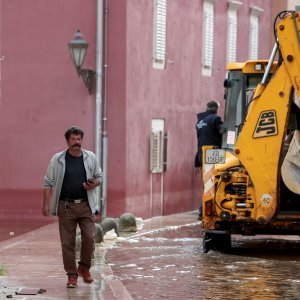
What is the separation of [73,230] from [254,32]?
20.1 meters

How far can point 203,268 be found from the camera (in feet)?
51.8

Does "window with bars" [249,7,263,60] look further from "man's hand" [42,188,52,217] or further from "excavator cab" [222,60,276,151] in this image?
"man's hand" [42,188,52,217]

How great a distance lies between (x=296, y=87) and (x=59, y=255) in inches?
149

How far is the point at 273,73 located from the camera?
16625 mm

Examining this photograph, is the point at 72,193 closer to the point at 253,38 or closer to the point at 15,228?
the point at 15,228

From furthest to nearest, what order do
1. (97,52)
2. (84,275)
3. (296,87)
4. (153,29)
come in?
(153,29)
(97,52)
(296,87)
(84,275)

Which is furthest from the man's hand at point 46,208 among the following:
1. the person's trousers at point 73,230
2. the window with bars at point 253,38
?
the window with bars at point 253,38

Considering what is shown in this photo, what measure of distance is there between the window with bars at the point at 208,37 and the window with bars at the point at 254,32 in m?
3.87

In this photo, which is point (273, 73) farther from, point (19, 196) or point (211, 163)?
point (19, 196)

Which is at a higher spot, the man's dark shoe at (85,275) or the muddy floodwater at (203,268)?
the man's dark shoe at (85,275)

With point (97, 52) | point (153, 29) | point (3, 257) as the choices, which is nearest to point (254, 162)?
point (3, 257)

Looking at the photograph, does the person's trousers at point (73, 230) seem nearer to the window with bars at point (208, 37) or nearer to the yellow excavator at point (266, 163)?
the yellow excavator at point (266, 163)

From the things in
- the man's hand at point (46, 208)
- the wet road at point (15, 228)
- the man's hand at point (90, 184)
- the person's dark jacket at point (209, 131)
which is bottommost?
the wet road at point (15, 228)

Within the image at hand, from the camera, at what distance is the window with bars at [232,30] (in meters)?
30.3
